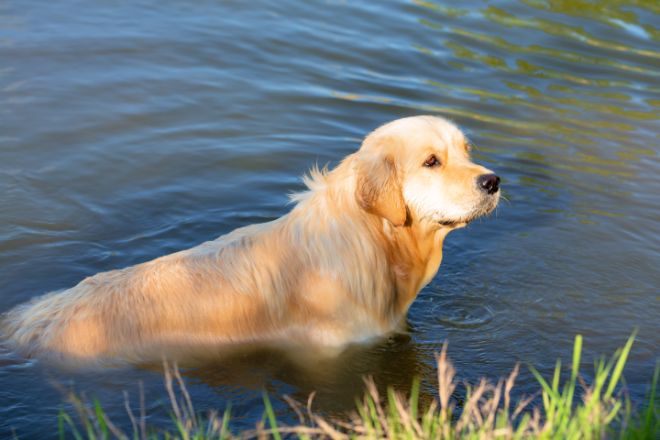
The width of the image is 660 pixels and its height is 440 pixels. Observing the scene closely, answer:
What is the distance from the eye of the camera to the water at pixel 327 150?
6.87m

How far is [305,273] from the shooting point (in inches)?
250

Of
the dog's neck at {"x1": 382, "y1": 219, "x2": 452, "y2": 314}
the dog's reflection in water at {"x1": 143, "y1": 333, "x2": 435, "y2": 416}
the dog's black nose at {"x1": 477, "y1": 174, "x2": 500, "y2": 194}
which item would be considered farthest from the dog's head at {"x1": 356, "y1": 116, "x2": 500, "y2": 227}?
the dog's reflection in water at {"x1": 143, "y1": 333, "x2": 435, "y2": 416}

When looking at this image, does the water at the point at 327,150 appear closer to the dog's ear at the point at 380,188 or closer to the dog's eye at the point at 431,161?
the dog's ear at the point at 380,188

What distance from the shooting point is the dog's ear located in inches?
240

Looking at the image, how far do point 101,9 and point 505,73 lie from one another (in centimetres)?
551

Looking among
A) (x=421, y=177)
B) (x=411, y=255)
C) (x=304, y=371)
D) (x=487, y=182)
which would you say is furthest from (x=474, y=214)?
(x=304, y=371)

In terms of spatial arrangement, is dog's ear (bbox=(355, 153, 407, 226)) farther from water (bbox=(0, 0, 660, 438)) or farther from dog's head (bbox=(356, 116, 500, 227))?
water (bbox=(0, 0, 660, 438))

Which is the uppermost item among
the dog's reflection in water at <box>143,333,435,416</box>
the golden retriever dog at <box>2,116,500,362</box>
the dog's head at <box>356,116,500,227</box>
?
the dog's head at <box>356,116,500,227</box>

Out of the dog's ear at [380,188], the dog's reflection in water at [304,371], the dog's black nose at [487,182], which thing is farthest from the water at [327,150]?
the dog's black nose at [487,182]

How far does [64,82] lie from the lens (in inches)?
440

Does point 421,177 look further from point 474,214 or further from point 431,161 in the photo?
point 474,214

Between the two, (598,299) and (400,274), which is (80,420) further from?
(598,299)

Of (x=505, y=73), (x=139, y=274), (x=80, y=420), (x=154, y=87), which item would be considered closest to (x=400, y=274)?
(x=139, y=274)

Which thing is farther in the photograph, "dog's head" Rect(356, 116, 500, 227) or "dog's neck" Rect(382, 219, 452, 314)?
"dog's neck" Rect(382, 219, 452, 314)
